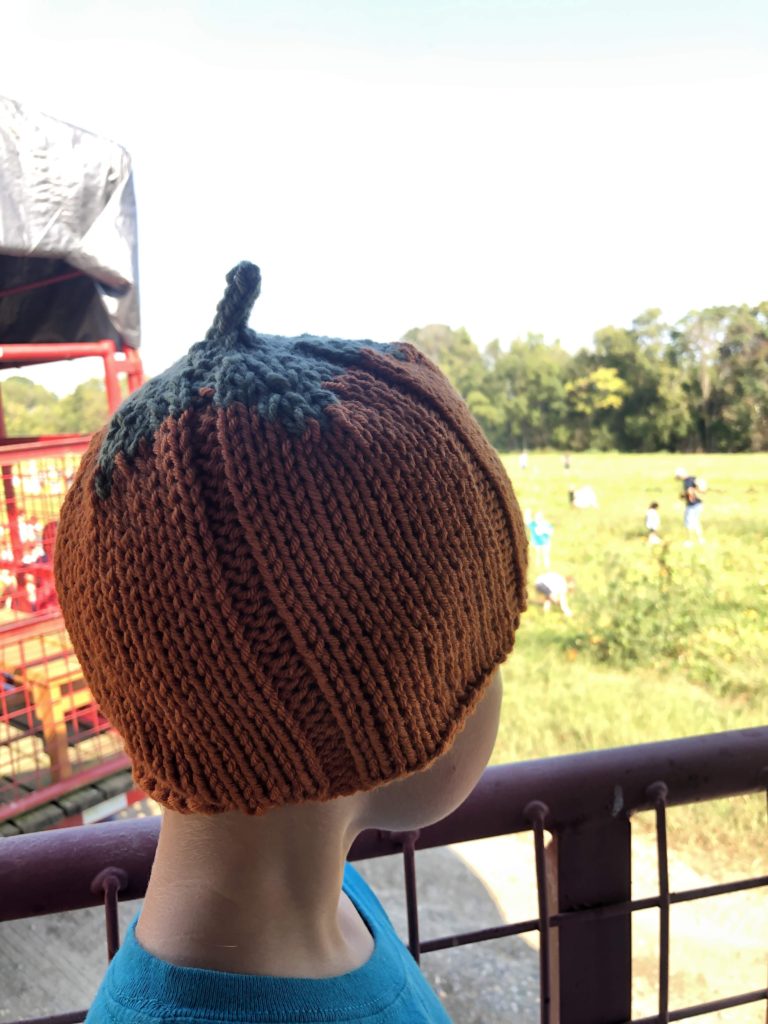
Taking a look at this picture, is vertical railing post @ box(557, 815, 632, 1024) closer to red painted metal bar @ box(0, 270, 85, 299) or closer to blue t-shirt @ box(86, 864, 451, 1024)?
blue t-shirt @ box(86, 864, 451, 1024)

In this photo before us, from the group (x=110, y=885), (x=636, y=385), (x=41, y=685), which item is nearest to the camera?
(x=110, y=885)

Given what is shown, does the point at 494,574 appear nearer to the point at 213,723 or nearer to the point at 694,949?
the point at 213,723

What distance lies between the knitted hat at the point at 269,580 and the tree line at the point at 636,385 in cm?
533

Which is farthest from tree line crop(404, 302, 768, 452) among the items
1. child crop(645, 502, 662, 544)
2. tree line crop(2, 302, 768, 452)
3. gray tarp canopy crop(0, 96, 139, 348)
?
gray tarp canopy crop(0, 96, 139, 348)

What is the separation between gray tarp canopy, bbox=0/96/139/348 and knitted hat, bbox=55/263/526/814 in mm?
2290

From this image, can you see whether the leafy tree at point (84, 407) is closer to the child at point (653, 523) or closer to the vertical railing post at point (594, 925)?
the vertical railing post at point (594, 925)

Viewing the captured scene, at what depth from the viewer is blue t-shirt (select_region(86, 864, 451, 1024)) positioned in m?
0.48

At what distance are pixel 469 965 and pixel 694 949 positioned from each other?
0.75 meters

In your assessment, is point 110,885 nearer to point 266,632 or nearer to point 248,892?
point 248,892

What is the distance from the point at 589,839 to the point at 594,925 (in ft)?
0.32

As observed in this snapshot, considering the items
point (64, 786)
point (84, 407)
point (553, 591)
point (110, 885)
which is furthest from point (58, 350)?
point (553, 591)

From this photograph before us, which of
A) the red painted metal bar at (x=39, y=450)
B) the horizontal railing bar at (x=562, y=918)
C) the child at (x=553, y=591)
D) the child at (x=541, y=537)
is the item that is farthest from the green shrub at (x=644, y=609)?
the horizontal railing bar at (x=562, y=918)

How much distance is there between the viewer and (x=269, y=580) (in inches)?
19.2

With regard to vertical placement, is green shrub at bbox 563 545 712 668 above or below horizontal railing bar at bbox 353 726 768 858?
below
